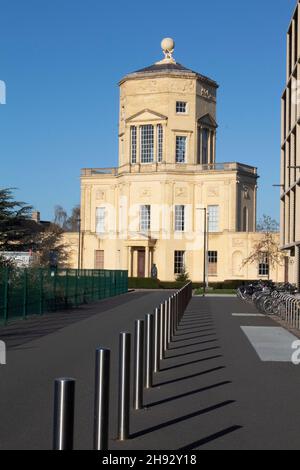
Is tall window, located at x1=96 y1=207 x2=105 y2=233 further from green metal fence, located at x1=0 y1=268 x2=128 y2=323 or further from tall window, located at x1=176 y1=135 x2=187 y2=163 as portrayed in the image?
green metal fence, located at x1=0 y1=268 x2=128 y2=323

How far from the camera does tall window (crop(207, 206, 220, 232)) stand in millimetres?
71562

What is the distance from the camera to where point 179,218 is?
72.1 meters

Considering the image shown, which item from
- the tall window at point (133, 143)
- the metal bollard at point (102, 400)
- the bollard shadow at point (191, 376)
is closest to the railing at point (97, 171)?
the tall window at point (133, 143)

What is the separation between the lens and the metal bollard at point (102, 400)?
6.55 meters

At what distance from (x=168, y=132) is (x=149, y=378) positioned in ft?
206

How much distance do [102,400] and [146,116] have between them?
67.1m

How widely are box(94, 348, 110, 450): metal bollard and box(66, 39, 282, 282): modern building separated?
209ft

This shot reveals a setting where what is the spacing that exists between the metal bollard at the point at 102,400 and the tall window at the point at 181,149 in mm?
66648

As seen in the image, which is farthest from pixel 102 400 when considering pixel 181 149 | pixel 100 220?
pixel 100 220

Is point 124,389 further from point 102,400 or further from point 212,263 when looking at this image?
point 212,263

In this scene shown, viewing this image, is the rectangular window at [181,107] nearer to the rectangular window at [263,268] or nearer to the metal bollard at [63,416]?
the rectangular window at [263,268]

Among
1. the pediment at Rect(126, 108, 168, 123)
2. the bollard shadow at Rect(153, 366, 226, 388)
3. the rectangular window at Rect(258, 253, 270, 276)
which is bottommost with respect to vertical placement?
the bollard shadow at Rect(153, 366, 226, 388)

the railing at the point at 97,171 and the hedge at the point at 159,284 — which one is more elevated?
the railing at the point at 97,171

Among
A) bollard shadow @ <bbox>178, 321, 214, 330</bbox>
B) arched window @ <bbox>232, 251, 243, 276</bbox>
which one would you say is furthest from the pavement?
arched window @ <bbox>232, 251, 243, 276</bbox>
